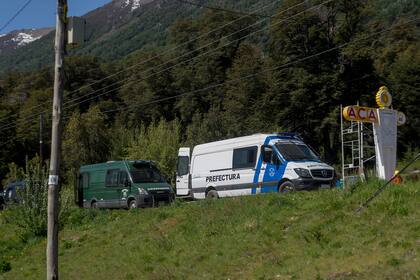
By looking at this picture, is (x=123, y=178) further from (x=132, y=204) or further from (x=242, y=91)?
(x=242, y=91)

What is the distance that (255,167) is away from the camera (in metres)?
23.0

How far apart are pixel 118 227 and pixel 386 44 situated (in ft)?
164

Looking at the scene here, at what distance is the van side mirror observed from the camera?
22.3 m

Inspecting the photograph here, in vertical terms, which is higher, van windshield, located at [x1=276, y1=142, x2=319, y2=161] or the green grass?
van windshield, located at [x1=276, y1=142, x2=319, y2=161]

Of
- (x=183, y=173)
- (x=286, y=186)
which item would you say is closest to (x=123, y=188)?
(x=183, y=173)

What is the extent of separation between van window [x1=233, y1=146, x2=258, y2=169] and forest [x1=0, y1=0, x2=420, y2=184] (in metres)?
15.8

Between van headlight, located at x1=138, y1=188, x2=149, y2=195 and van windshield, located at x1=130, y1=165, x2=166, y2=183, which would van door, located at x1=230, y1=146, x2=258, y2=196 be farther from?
van windshield, located at x1=130, y1=165, x2=166, y2=183

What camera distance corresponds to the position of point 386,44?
6275 cm

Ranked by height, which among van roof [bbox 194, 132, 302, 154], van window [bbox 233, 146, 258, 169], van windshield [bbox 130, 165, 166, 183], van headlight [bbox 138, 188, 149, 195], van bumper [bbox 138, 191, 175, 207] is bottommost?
van bumper [bbox 138, 191, 175, 207]

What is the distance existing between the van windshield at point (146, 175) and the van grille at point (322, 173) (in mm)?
7665

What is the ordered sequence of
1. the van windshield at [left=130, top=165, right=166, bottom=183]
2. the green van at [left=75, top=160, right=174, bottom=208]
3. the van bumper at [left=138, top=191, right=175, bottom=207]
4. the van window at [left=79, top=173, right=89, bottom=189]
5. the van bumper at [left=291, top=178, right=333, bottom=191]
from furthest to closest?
the van window at [left=79, top=173, right=89, bottom=189] < the van windshield at [left=130, top=165, right=166, bottom=183] < the green van at [left=75, top=160, right=174, bottom=208] < the van bumper at [left=138, top=191, right=175, bottom=207] < the van bumper at [left=291, top=178, right=333, bottom=191]

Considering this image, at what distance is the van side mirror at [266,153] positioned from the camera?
73.3 feet

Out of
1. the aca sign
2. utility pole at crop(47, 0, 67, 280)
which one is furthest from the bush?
the aca sign

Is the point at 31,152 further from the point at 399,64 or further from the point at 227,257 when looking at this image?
the point at 227,257
